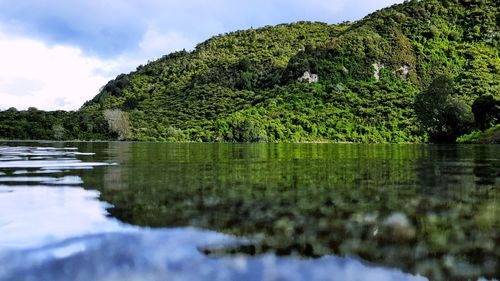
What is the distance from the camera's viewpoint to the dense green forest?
116688 mm

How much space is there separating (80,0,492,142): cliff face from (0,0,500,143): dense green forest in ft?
1.13

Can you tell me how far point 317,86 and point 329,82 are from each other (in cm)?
470

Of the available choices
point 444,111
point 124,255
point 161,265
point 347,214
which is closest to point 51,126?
point 444,111

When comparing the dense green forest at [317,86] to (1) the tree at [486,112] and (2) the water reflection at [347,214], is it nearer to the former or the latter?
(1) the tree at [486,112]

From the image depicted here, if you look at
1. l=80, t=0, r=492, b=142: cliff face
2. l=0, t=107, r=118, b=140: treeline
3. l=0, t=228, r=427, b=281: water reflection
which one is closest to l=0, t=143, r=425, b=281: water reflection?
l=0, t=228, r=427, b=281: water reflection

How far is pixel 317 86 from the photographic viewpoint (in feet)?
486

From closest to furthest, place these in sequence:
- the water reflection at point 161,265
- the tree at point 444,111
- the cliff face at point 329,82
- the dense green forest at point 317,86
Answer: the water reflection at point 161,265 < the tree at point 444,111 < the dense green forest at point 317,86 < the cliff face at point 329,82

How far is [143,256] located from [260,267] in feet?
4.49

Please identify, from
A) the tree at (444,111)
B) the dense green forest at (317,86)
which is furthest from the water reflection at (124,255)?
the dense green forest at (317,86)

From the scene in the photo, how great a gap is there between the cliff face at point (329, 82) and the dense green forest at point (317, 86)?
1.13ft

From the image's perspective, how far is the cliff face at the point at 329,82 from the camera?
11831 centimetres

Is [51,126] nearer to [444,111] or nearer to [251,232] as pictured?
[444,111]

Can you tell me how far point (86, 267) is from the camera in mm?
4789

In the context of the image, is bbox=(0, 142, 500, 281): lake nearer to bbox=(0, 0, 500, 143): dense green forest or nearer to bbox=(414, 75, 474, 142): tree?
bbox=(414, 75, 474, 142): tree
